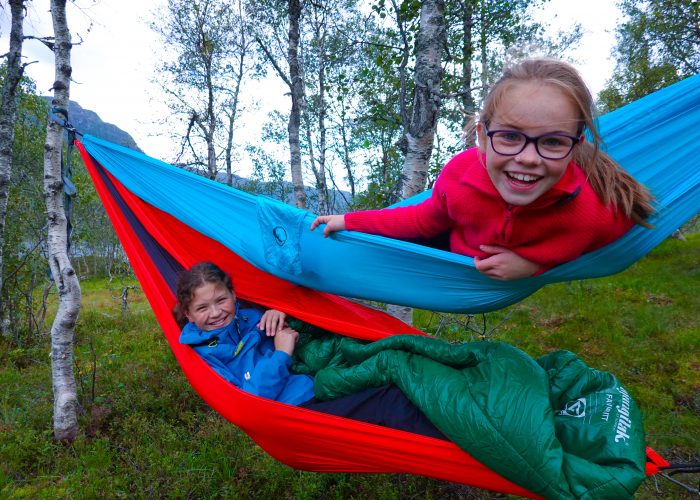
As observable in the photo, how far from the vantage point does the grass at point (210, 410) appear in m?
1.96

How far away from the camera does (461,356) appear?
1242mm

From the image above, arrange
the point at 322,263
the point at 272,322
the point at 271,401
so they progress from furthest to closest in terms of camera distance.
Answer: the point at 272,322 < the point at 322,263 < the point at 271,401

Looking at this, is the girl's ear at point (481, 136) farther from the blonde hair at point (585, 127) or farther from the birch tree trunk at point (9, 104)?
the birch tree trunk at point (9, 104)

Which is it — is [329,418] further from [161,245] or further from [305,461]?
[161,245]

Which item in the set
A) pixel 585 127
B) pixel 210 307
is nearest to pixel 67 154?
pixel 210 307

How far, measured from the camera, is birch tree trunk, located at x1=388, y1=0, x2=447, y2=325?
1.94m

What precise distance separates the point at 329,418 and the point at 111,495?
4.65ft

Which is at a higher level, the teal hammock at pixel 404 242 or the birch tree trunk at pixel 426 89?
the birch tree trunk at pixel 426 89

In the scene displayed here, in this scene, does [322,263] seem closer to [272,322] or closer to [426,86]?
[272,322]

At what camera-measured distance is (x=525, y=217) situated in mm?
1042

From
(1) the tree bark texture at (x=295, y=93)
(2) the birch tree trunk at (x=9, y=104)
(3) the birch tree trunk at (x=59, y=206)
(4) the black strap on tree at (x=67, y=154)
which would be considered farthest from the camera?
(1) the tree bark texture at (x=295, y=93)

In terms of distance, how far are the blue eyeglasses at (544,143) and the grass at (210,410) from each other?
1.58 m

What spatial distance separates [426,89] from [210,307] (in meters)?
1.43

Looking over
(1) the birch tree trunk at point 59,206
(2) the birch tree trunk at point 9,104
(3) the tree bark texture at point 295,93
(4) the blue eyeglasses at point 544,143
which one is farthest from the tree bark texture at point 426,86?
(2) the birch tree trunk at point 9,104
